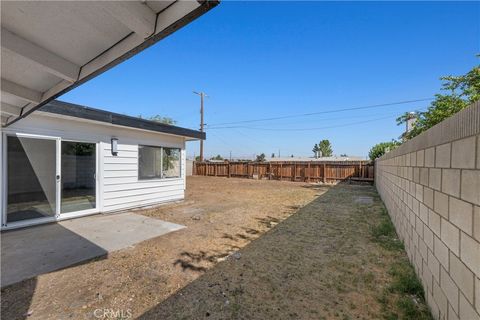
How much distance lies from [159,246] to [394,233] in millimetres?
4442

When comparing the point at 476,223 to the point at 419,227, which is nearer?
the point at 476,223

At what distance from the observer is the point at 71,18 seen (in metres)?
1.37

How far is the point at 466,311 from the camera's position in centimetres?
146

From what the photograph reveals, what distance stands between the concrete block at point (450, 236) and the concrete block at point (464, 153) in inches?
17.9

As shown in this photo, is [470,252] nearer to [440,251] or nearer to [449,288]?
[449,288]

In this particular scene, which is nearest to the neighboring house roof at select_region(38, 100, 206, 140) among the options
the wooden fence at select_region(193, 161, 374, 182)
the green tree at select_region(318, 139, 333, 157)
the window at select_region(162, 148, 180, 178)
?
the window at select_region(162, 148, 180, 178)

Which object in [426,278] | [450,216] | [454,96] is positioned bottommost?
[426,278]

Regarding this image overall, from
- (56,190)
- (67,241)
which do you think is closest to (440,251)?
(67,241)

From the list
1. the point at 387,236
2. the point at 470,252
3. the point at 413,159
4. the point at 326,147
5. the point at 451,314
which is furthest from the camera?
the point at 326,147

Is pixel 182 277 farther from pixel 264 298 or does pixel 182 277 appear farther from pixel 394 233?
pixel 394 233

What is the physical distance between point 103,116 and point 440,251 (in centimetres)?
630

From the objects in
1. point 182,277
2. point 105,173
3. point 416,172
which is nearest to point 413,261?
point 416,172

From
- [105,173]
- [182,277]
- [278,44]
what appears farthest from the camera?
[278,44]

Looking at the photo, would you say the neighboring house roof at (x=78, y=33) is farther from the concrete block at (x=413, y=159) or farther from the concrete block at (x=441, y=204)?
the concrete block at (x=413, y=159)
